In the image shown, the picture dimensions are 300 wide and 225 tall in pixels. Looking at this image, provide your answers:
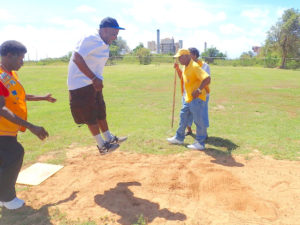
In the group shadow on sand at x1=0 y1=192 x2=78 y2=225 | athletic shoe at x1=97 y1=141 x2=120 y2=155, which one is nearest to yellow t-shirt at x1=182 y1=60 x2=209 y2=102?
athletic shoe at x1=97 y1=141 x2=120 y2=155

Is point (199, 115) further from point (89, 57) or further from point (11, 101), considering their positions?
point (11, 101)

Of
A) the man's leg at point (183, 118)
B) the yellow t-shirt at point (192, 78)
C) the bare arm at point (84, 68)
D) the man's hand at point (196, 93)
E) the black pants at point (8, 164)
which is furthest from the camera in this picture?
the man's leg at point (183, 118)

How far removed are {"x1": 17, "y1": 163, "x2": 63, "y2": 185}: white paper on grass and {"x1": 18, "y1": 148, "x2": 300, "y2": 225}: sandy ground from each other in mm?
138

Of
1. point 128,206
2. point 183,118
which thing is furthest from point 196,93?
point 128,206

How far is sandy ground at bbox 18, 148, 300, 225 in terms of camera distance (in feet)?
11.0

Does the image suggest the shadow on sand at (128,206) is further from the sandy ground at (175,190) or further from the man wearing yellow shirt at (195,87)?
the man wearing yellow shirt at (195,87)

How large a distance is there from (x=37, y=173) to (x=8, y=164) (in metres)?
1.23

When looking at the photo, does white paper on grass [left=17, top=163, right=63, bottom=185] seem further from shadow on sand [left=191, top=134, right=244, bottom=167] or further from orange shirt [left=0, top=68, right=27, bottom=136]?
shadow on sand [left=191, top=134, right=244, bottom=167]

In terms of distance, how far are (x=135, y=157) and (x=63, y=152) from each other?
1511 millimetres

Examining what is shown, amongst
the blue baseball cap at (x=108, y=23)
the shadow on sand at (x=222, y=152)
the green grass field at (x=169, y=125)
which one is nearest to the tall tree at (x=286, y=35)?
the green grass field at (x=169, y=125)

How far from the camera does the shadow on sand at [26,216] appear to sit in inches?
126

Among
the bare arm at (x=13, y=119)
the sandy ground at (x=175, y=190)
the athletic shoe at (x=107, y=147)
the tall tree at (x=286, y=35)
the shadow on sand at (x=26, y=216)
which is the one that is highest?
the tall tree at (x=286, y=35)

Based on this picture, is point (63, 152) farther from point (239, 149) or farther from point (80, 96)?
point (239, 149)

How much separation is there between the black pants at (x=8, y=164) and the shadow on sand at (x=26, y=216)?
0.62 ft
